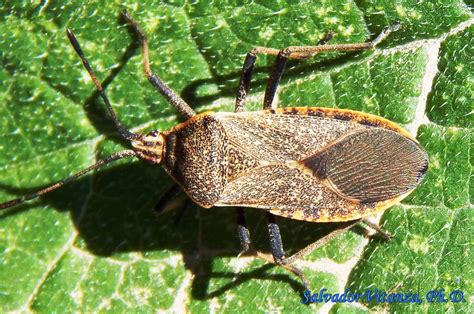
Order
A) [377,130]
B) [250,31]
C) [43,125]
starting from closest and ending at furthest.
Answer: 1. [377,130]
2. [250,31]
3. [43,125]

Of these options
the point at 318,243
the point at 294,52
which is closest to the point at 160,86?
the point at 294,52

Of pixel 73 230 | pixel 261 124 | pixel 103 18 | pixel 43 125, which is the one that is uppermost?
pixel 103 18

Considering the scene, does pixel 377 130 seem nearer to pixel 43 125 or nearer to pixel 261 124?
pixel 261 124

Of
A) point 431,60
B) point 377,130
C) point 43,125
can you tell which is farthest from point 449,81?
point 43,125

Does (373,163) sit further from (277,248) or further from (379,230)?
(277,248)

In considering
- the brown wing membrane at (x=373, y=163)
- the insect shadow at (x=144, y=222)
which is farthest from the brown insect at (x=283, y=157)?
the insect shadow at (x=144, y=222)

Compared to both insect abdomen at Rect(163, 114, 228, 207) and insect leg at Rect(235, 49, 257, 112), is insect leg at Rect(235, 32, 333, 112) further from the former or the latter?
insect abdomen at Rect(163, 114, 228, 207)

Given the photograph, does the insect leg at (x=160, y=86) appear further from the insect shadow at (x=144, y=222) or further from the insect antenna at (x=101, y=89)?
the insect shadow at (x=144, y=222)
